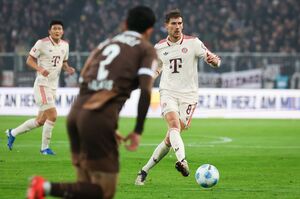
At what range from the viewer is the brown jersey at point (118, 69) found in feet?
22.7

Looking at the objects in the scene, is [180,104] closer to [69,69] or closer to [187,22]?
[69,69]

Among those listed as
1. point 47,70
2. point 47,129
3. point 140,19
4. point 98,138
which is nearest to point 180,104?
point 47,129

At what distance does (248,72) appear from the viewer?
30906 mm

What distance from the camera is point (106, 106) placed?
6883mm

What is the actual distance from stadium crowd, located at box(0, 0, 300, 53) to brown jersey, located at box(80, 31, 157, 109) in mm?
27794

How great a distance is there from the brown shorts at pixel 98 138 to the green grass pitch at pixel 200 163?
129 inches

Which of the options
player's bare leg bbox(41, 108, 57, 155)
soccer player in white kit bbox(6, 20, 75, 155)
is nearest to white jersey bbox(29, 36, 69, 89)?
soccer player in white kit bbox(6, 20, 75, 155)

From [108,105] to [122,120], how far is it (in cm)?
1982

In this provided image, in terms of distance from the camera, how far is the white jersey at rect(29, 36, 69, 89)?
54.4 feet

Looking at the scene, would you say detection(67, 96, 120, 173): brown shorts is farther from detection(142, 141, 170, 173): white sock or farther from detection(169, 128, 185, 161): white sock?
detection(142, 141, 170, 173): white sock

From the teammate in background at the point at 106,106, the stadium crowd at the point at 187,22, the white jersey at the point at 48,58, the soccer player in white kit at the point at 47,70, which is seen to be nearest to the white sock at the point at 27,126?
the soccer player in white kit at the point at 47,70

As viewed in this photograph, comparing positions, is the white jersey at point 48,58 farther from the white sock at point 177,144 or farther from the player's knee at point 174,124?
the white sock at point 177,144

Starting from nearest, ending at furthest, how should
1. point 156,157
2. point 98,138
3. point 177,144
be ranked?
point 98,138 → point 177,144 → point 156,157

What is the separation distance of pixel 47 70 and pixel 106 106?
9.88m
